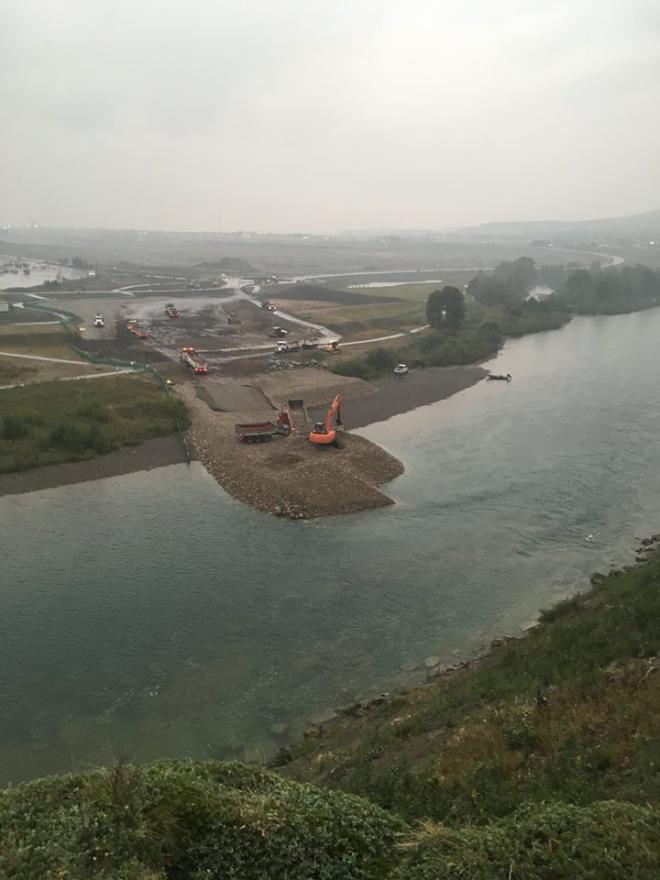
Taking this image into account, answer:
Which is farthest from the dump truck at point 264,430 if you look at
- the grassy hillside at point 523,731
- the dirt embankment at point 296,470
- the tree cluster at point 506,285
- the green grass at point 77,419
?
the tree cluster at point 506,285

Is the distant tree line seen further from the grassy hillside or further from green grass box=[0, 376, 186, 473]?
the grassy hillside

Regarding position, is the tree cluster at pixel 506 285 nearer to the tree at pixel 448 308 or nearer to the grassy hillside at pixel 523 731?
the tree at pixel 448 308

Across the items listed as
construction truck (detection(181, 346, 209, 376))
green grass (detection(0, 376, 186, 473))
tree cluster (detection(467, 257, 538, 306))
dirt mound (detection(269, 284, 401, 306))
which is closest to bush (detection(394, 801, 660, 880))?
green grass (detection(0, 376, 186, 473))

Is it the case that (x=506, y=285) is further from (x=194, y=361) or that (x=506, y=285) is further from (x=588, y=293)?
(x=194, y=361)

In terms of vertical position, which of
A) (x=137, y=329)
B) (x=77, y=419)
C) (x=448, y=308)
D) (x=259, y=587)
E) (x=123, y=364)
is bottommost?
(x=259, y=587)

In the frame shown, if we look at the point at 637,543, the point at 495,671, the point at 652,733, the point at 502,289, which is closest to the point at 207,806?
the point at 652,733

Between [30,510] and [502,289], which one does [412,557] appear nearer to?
[30,510]

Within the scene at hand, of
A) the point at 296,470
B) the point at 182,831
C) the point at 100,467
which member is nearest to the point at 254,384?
the point at 100,467
